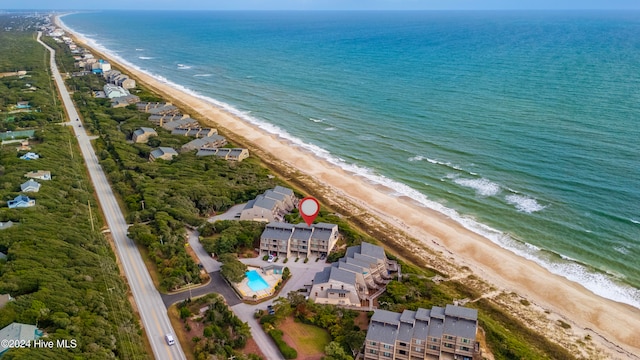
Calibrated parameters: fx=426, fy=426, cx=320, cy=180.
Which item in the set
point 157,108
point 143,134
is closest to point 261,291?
point 143,134

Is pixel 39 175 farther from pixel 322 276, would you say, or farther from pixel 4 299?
pixel 322 276

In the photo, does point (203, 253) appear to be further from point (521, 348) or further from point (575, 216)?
point (575, 216)

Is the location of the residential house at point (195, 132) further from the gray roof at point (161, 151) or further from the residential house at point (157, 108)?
the residential house at point (157, 108)

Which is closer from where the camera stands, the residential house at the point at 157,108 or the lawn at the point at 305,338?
the lawn at the point at 305,338

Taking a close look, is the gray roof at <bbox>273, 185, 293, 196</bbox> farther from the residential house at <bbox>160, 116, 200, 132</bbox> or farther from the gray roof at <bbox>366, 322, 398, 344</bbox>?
the residential house at <bbox>160, 116, 200, 132</bbox>

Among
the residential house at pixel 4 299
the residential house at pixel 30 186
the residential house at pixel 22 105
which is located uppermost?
the residential house at pixel 30 186

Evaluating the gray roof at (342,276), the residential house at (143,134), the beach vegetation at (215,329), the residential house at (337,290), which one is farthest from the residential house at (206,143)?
the residential house at (337,290)
